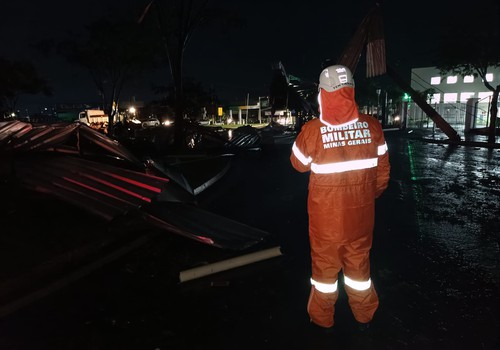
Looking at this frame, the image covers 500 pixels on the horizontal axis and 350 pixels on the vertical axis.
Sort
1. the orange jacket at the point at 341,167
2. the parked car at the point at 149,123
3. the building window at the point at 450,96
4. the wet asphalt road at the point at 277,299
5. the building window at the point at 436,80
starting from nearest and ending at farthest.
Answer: the orange jacket at the point at 341,167 < the wet asphalt road at the point at 277,299 < the parked car at the point at 149,123 < the building window at the point at 450,96 < the building window at the point at 436,80

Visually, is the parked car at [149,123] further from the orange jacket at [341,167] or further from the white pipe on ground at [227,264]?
the orange jacket at [341,167]

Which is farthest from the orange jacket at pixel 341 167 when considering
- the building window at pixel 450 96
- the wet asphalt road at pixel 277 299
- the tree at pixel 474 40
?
the building window at pixel 450 96

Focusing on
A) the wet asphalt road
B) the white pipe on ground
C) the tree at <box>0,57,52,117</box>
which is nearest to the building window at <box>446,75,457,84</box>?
the wet asphalt road

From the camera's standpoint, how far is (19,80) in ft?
95.3

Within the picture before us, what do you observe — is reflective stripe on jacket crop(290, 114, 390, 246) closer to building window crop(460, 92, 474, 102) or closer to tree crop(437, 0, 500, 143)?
tree crop(437, 0, 500, 143)

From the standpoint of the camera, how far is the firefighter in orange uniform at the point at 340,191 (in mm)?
2410

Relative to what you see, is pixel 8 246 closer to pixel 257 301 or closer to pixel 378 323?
pixel 257 301

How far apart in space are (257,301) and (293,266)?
83 cm

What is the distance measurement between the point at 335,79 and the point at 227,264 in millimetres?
2322

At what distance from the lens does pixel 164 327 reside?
271 cm

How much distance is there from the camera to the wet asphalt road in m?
2.54

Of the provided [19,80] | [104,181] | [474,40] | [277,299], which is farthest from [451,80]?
[104,181]

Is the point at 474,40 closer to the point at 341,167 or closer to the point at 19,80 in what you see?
the point at 341,167

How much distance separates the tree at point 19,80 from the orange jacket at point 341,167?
3393 cm
